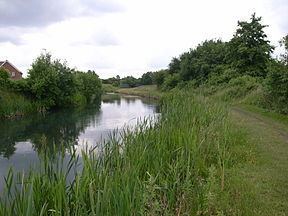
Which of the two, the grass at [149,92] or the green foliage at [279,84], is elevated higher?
the green foliage at [279,84]

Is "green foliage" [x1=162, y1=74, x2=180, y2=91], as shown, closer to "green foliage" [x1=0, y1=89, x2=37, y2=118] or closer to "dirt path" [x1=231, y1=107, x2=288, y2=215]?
"green foliage" [x1=0, y1=89, x2=37, y2=118]

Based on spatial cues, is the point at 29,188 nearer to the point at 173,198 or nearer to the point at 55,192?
the point at 55,192

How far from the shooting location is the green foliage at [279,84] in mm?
17312

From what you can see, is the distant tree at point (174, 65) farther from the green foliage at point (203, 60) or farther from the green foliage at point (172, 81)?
the green foliage at point (203, 60)

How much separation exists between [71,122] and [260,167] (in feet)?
72.7

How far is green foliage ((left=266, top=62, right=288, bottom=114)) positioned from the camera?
17.3 metres

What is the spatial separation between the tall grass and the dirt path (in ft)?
2.02

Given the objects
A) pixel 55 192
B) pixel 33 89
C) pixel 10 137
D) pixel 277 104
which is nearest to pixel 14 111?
pixel 33 89

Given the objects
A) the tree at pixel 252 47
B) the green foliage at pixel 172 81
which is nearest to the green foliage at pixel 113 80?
the green foliage at pixel 172 81

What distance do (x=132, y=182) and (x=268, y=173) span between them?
4.14 meters

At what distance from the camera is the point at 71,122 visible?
29.0 m

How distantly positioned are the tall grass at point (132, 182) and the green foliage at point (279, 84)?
937 cm

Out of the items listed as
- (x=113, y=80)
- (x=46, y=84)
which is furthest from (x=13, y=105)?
(x=113, y=80)

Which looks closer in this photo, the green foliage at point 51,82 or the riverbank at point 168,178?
the riverbank at point 168,178
